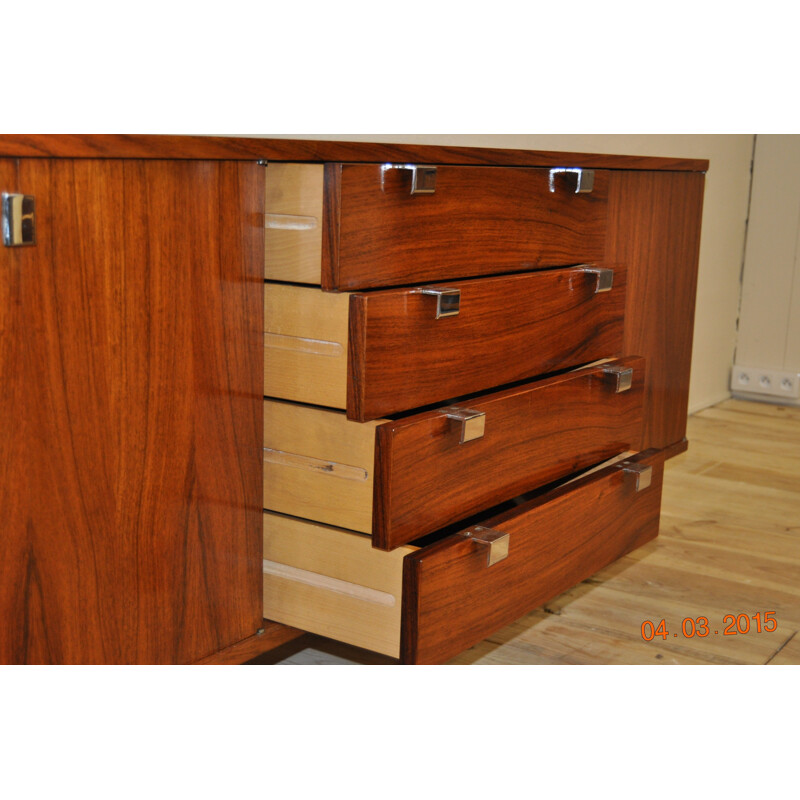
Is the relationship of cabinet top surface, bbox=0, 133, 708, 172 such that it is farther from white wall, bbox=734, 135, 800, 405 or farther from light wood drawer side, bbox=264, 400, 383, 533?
white wall, bbox=734, 135, 800, 405

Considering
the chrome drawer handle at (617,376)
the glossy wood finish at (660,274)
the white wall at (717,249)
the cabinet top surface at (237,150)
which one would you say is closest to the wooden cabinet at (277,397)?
the cabinet top surface at (237,150)

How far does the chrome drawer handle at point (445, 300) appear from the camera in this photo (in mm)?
1151

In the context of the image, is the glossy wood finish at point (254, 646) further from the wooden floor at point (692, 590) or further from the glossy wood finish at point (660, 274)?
the glossy wood finish at point (660, 274)

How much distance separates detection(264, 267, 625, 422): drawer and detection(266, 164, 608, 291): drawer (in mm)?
28

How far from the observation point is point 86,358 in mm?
944

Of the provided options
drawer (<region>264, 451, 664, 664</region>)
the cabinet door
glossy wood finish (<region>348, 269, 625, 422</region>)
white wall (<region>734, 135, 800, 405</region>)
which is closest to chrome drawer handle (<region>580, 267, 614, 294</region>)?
glossy wood finish (<region>348, 269, 625, 422</region>)

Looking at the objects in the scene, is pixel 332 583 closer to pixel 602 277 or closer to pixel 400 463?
pixel 400 463

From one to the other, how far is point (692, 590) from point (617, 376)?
1.37 ft

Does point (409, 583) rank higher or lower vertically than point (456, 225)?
lower

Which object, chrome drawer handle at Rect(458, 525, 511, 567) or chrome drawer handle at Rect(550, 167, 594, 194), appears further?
chrome drawer handle at Rect(550, 167, 594, 194)

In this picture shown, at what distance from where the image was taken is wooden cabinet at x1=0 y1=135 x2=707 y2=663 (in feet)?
3.04

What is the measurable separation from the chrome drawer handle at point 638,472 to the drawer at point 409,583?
0.84 ft

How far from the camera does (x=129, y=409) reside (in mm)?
992

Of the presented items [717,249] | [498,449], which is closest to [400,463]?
[498,449]
